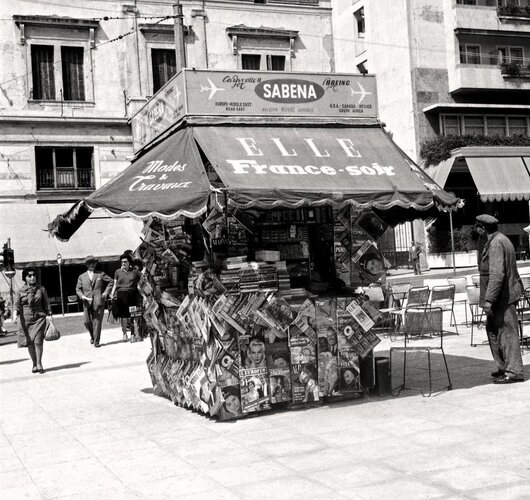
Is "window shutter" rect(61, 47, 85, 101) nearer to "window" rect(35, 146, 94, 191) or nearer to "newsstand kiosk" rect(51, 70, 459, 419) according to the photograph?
"window" rect(35, 146, 94, 191)

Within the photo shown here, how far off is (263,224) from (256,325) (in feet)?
4.77

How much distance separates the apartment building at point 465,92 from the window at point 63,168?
647 inches

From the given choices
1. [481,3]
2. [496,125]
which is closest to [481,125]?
[496,125]

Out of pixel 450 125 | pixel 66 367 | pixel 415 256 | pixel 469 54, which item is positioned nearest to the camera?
pixel 66 367

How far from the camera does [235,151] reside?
7.99 metres

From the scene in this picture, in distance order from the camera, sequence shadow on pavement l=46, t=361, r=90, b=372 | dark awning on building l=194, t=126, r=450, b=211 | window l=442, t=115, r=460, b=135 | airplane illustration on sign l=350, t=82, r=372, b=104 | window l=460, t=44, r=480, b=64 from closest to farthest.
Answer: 1. dark awning on building l=194, t=126, r=450, b=211
2. airplane illustration on sign l=350, t=82, r=372, b=104
3. shadow on pavement l=46, t=361, r=90, b=372
4. window l=460, t=44, r=480, b=64
5. window l=442, t=115, r=460, b=135

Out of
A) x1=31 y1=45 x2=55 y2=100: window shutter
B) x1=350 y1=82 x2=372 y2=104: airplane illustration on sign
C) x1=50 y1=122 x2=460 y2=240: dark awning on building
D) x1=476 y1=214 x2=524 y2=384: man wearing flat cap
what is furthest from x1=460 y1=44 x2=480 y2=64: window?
x1=476 y1=214 x2=524 y2=384: man wearing flat cap

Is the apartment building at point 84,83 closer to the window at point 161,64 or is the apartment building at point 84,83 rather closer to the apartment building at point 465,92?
the window at point 161,64

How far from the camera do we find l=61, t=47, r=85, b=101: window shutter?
95.4ft

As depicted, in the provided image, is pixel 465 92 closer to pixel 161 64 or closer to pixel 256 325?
pixel 161 64

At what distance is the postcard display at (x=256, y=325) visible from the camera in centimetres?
775

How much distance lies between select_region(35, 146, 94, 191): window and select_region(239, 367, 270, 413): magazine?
22.6 metres

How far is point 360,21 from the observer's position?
4322cm

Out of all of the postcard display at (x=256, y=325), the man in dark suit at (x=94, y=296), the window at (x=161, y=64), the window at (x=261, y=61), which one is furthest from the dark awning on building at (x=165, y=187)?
the window at (x=261, y=61)
